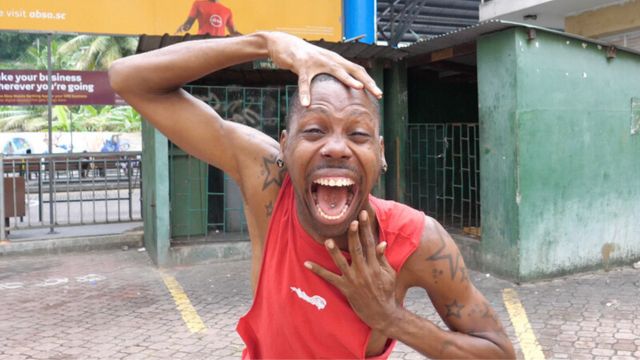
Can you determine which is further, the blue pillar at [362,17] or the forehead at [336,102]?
the blue pillar at [362,17]

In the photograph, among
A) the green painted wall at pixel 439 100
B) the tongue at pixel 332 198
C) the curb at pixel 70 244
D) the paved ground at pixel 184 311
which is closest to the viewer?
the tongue at pixel 332 198

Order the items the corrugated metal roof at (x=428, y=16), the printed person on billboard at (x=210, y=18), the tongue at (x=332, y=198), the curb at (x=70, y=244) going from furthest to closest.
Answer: the corrugated metal roof at (x=428, y=16), the printed person on billboard at (x=210, y=18), the curb at (x=70, y=244), the tongue at (x=332, y=198)

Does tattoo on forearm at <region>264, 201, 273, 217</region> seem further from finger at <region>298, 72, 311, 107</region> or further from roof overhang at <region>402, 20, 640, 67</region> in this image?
roof overhang at <region>402, 20, 640, 67</region>

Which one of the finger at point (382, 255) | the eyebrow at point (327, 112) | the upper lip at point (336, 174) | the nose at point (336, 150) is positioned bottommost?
the finger at point (382, 255)

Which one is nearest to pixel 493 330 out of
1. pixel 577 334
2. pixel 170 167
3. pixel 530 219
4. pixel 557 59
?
pixel 577 334

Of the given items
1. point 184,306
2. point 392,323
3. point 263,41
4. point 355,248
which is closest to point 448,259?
point 392,323

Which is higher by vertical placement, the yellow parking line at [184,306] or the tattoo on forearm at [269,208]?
the tattoo on forearm at [269,208]

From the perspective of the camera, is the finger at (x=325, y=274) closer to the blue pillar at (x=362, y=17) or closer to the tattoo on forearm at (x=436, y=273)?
the tattoo on forearm at (x=436, y=273)

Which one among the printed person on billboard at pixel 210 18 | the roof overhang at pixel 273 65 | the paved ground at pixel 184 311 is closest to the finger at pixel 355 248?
the paved ground at pixel 184 311

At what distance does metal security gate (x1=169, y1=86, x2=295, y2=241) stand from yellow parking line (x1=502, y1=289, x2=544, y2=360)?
4139 millimetres

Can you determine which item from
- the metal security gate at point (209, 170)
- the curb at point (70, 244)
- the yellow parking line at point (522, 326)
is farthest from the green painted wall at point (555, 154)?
the curb at point (70, 244)

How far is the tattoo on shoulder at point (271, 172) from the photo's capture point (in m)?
2.05

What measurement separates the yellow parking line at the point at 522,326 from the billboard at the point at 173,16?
6.01 meters

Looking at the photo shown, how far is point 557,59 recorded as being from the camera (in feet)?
22.7
